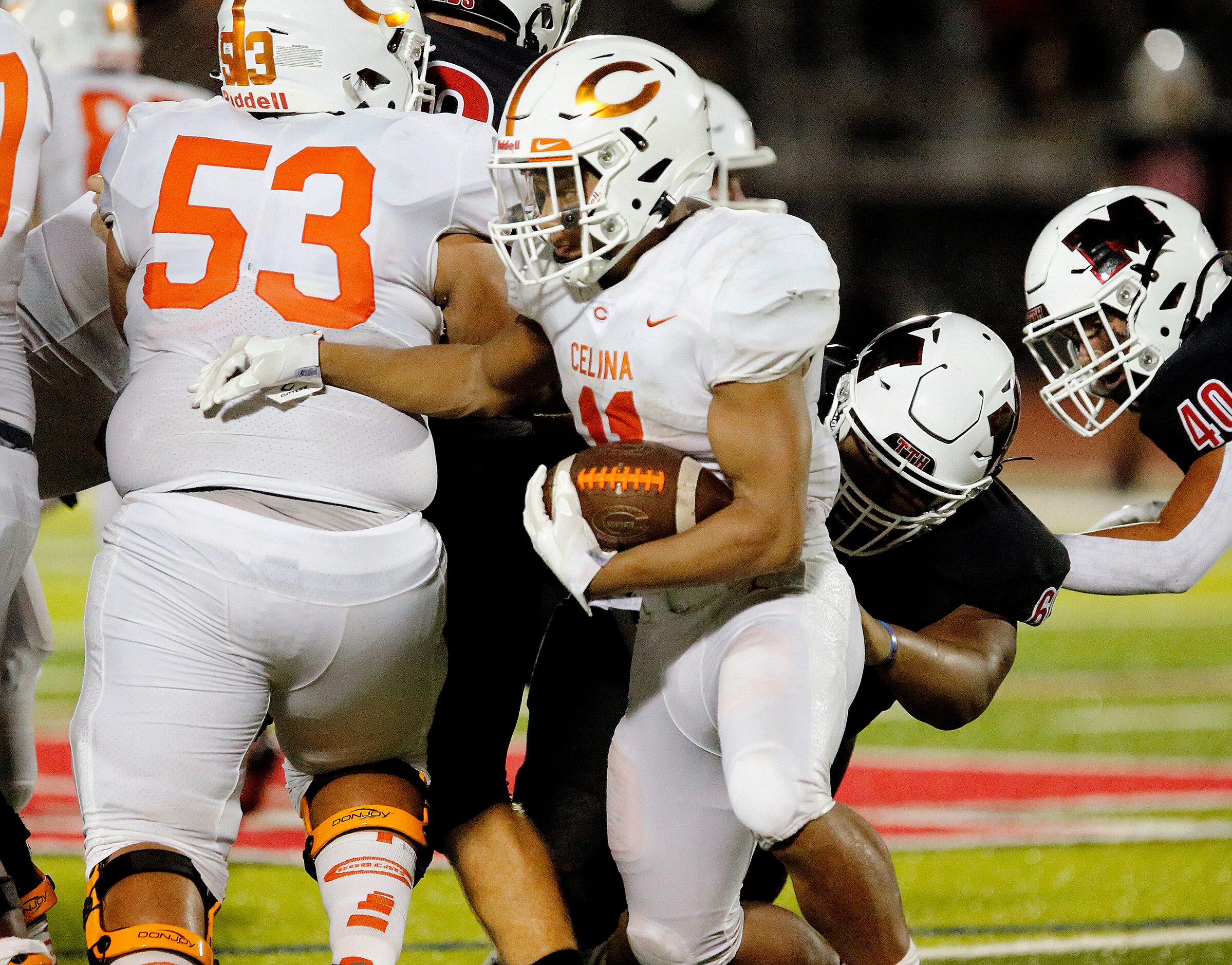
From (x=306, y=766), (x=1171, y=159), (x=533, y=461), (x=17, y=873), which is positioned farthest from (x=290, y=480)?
(x=1171, y=159)

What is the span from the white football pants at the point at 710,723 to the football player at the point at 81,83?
3.07 metres

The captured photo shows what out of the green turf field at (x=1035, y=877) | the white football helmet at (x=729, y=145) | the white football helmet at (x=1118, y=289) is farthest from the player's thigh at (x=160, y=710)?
the white football helmet at (x=1118, y=289)

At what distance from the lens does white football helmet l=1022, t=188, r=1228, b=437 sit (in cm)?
354

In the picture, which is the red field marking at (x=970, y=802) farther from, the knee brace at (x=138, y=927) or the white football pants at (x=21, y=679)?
the knee brace at (x=138, y=927)

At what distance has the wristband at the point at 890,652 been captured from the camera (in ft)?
8.87

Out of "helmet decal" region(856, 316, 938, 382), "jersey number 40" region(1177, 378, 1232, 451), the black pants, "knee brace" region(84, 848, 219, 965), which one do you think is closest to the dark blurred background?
"jersey number 40" region(1177, 378, 1232, 451)

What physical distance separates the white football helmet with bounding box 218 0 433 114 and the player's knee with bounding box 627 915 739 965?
1.50 metres

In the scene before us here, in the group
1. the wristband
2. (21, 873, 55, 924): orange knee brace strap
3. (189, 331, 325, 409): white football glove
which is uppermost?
(189, 331, 325, 409): white football glove

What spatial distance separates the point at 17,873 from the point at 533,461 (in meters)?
1.28

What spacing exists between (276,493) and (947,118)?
36.6 ft

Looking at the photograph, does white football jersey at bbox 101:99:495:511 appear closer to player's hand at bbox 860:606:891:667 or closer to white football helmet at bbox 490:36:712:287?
white football helmet at bbox 490:36:712:287

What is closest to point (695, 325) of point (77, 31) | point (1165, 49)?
point (77, 31)

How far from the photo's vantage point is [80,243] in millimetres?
3059

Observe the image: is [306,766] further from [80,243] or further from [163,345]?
[80,243]
